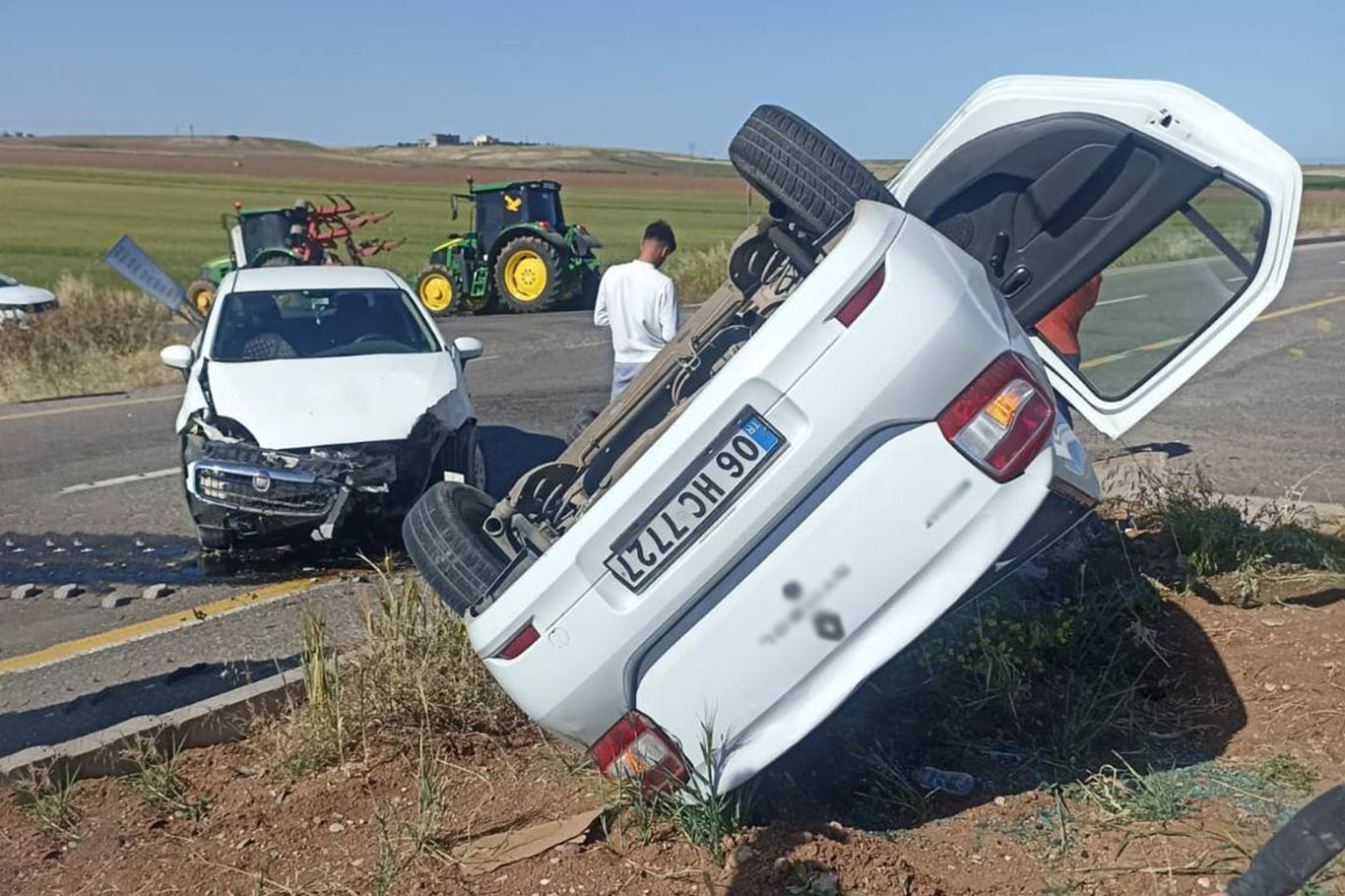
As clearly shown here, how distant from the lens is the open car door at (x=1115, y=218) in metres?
3.90

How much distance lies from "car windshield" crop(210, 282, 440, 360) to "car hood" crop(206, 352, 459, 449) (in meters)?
0.24

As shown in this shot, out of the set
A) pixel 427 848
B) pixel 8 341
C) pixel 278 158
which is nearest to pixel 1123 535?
pixel 427 848

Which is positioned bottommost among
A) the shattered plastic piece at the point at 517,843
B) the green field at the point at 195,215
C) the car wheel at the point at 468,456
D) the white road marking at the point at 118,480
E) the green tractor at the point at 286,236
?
the green field at the point at 195,215

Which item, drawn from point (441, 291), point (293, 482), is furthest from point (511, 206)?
point (293, 482)

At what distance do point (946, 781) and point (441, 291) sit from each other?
18.7 m

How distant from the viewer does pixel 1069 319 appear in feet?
15.7

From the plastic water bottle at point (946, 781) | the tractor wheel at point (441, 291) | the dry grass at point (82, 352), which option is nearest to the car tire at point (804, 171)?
the plastic water bottle at point (946, 781)

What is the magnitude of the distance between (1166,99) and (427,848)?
10.6 ft

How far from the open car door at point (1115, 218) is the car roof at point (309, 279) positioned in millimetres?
4863

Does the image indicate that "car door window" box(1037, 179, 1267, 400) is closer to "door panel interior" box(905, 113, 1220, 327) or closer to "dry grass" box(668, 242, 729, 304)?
"door panel interior" box(905, 113, 1220, 327)

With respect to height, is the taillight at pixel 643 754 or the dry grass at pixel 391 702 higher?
the taillight at pixel 643 754

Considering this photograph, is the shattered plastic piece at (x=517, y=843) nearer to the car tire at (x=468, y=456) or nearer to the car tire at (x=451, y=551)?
the car tire at (x=451, y=551)

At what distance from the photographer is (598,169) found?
320 feet

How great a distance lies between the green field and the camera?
3768cm
